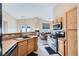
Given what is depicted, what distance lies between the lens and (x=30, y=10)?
1.82 m

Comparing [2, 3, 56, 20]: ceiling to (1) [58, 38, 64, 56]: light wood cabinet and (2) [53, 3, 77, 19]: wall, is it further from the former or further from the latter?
(1) [58, 38, 64, 56]: light wood cabinet

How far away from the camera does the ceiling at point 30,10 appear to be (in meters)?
1.81

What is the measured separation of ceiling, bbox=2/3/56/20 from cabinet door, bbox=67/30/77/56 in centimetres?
39

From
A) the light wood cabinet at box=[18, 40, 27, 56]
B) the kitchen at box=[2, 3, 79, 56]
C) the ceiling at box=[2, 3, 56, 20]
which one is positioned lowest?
the light wood cabinet at box=[18, 40, 27, 56]

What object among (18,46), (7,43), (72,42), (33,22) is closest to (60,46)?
(72,42)

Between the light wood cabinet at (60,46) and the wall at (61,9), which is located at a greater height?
the wall at (61,9)

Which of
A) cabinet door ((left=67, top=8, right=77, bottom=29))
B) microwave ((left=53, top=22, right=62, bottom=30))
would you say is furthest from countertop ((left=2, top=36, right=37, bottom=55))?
cabinet door ((left=67, top=8, right=77, bottom=29))

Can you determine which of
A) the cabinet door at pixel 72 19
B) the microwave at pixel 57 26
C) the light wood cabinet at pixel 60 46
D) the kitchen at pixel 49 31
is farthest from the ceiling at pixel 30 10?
the light wood cabinet at pixel 60 46

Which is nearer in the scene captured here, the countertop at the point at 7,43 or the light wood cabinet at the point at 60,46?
the countertop at the point at 7,43

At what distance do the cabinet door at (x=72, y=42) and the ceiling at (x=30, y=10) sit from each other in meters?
0.39

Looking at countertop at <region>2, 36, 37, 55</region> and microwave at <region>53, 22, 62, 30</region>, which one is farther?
microwave at <region>53, 22, 62, 30</region>

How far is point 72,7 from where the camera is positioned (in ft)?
5.94

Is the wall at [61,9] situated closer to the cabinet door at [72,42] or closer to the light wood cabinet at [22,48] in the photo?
the cabinet door at [72,42]

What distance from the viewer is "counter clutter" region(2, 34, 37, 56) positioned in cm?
178
